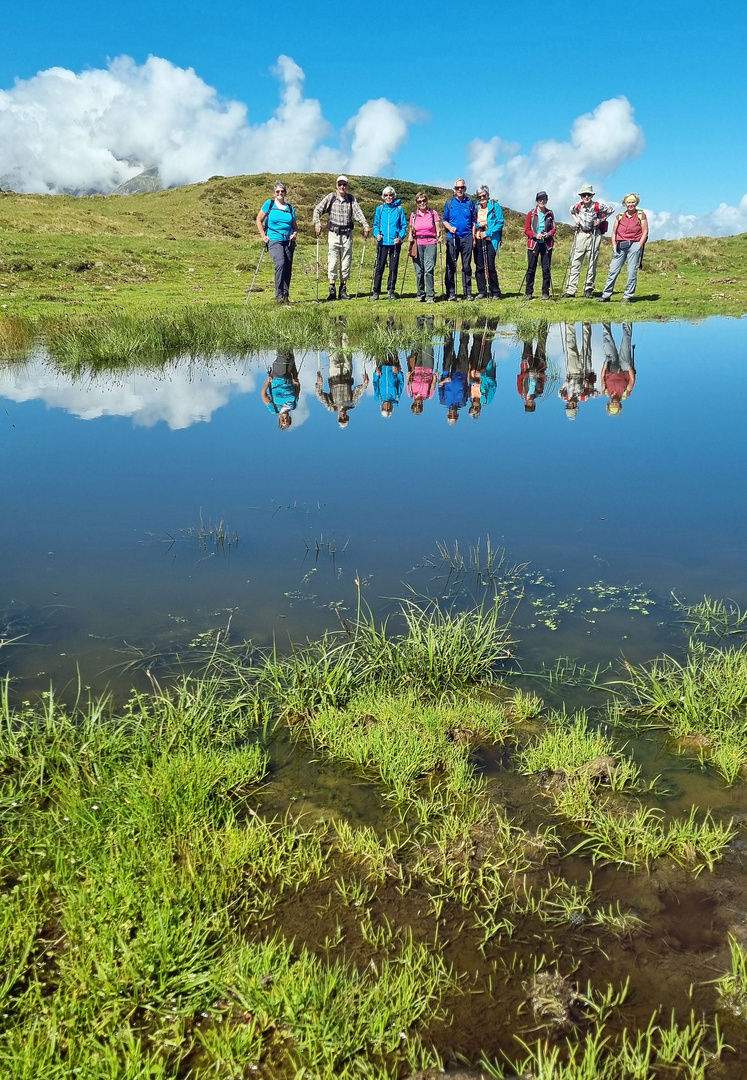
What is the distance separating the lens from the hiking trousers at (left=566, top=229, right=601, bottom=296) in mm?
21391

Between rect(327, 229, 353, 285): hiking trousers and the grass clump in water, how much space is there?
1847 cm

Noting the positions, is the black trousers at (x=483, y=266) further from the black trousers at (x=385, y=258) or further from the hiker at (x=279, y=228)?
the hiker at (x=279, y=228)

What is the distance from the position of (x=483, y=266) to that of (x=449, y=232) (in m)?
2.44

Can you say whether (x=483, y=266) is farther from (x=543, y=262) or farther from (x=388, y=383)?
(x=388, y=383)

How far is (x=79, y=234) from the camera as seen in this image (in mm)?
34969

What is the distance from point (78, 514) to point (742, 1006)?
20.4 feet

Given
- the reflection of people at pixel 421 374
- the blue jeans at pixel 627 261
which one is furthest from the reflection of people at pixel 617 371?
the blue jeans at pixel 627 261

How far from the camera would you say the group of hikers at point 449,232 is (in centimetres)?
1978

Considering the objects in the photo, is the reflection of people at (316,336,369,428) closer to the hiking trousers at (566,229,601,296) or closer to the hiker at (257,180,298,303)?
the hiker at (257,180,298,303)

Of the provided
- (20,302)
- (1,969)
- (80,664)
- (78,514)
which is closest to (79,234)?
(20,302)

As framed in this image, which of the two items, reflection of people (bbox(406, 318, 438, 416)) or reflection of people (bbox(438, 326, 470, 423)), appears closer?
reflection of people (bbox(438, 326, 470, 423))

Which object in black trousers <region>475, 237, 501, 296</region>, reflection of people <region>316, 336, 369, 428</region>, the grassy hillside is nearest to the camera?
reflection of people <region>316, 336, 369, 428</region>

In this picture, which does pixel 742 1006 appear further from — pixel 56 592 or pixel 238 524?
pixel 238 524

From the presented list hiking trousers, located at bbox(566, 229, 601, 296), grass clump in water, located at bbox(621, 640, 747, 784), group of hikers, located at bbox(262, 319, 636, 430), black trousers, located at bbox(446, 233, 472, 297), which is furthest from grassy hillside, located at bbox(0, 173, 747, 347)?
grass clump in water, located at bbox(621, 640, 747, 784)
